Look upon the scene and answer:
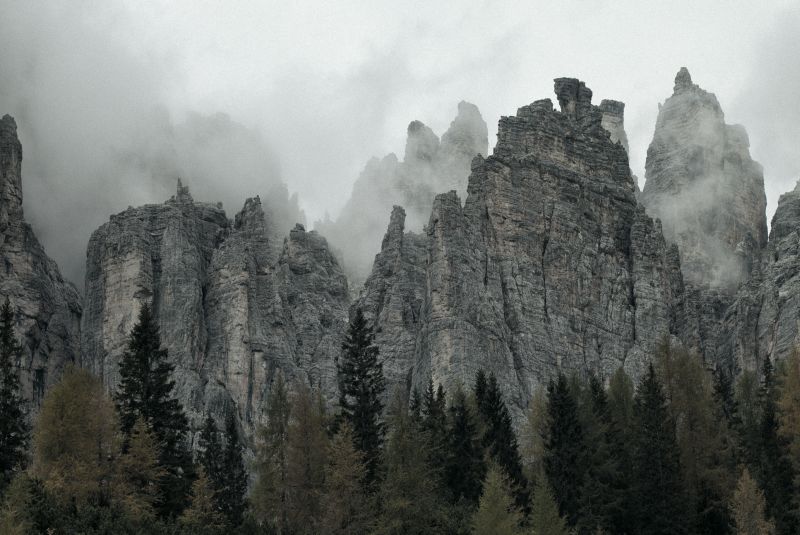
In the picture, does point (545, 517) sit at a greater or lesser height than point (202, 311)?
lesser

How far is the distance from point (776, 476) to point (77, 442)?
4379 centimetres

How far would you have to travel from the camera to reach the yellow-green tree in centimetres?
7762

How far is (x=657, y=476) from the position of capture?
298ft

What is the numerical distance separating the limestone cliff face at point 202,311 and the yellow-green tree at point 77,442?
86.5 m

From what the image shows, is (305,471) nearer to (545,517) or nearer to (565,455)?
(545,517)

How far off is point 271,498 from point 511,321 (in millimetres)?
83592

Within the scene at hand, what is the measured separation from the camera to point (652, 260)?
579 feet

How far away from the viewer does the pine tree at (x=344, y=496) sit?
262 ft

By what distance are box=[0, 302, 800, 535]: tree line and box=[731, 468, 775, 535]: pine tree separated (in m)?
0.08

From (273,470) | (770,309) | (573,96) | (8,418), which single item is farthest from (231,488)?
(573,96)

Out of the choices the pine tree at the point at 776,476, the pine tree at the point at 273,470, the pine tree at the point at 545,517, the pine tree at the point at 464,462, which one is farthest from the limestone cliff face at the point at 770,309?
the pine tree at the point at 545,517

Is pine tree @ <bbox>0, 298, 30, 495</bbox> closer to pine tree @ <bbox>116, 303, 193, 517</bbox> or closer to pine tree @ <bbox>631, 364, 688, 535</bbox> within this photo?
pine tree @ <bbox>116, 303, 193, 517</bbox>

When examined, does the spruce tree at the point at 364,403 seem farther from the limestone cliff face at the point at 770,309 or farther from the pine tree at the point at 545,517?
the limestone cliff face at the point at 770,309

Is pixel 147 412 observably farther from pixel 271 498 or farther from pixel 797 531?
pixel 797 531
